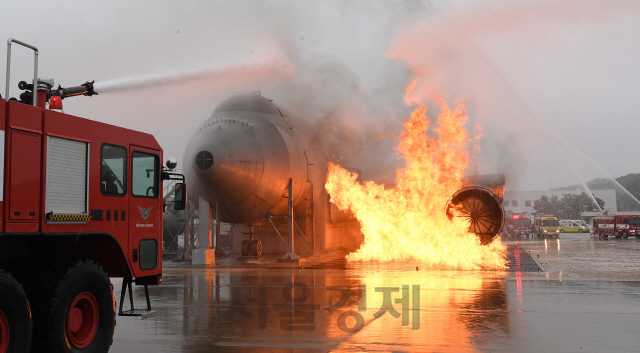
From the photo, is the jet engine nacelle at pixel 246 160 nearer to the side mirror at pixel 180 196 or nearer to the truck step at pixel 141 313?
the side mirror at pixel 180 196

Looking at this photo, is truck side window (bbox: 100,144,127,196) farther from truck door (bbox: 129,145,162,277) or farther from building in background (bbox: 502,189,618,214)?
building in background (bbox: 502,189,618,214)

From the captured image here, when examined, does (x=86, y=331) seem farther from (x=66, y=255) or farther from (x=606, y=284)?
(x=606, y=284)

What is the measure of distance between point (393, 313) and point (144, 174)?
544cm

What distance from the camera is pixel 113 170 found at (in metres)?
7.42

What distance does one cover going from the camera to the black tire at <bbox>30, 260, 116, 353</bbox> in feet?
20.2

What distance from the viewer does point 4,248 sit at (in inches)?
227

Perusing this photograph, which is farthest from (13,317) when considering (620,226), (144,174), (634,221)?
(634,221)

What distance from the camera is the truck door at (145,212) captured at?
780 cm

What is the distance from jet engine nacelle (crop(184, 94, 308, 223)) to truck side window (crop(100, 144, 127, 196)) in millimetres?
12414

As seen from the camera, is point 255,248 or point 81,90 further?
point 255,248

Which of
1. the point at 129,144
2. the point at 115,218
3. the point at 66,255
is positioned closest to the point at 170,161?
the point at 129,144

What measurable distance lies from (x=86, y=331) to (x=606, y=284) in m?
13.6

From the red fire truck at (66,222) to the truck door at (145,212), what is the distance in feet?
0.05

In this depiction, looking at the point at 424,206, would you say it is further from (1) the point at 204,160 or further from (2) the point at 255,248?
(1) the point at 204,160
